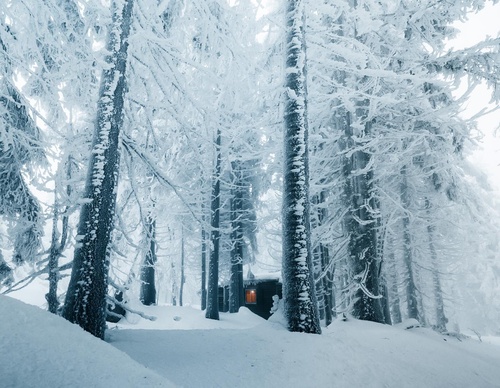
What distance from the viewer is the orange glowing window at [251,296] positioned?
2204cm

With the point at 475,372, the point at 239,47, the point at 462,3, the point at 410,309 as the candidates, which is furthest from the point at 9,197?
the point at 410,309

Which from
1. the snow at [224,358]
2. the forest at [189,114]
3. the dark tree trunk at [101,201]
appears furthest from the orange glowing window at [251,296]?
the dark tree trunk at [101,201]

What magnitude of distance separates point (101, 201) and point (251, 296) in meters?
19.2

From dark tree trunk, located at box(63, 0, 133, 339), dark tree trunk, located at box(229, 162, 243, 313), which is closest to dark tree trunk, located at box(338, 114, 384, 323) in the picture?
dark tree trunk, located at box(63, 0, 133, 339)

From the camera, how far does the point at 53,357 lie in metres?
2.33

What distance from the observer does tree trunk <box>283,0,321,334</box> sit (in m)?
5.45

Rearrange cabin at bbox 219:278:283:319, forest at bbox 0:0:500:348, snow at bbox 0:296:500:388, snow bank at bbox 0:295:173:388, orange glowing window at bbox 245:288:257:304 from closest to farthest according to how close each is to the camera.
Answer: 1. snow bank at bbox 0:295:173:388
2. snow at bbox 0:296:500:388
3. forest at bbox 0:0:500:348
4. cabin at bbox 219:278:283:319
5. orange glowing window at bbox 245:288:257:304

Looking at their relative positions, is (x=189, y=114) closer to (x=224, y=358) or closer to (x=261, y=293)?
(x=224, y=358)

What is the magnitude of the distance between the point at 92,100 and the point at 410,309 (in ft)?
52.3

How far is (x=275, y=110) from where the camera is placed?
8203 mm

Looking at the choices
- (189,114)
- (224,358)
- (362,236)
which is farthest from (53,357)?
(362,236)

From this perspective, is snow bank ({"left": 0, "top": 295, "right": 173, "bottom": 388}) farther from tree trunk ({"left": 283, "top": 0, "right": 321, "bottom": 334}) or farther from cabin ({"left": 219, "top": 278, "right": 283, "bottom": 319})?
cabin ({"left": 219, "top": 278, "right": 283, "bottom": 319})

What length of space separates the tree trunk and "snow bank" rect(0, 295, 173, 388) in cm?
319

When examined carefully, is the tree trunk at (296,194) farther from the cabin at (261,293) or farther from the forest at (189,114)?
the cabin at (261,293)
